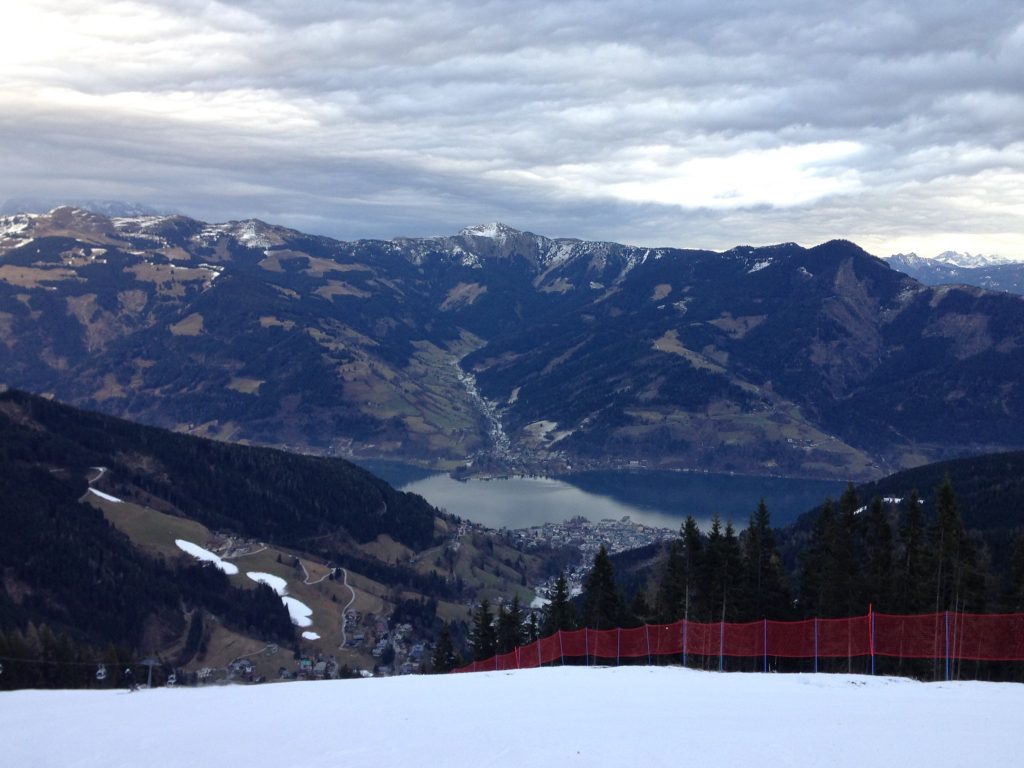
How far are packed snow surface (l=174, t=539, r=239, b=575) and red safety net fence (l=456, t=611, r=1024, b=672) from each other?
62.2 meters

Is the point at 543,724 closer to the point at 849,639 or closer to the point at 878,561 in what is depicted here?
the point at 849,639

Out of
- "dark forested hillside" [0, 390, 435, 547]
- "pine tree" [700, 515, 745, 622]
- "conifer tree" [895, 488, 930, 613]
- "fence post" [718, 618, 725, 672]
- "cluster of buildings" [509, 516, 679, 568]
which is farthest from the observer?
"cluster of buildings" [509, 516, 679, 568]

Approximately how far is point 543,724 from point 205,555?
3213 inches

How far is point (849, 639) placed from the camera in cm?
2883

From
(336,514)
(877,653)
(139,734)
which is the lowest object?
(336,514)

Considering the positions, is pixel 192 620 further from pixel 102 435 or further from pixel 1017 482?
pixel 1017 482

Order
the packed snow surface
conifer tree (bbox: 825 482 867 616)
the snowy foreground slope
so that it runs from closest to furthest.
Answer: the snowy foreground slope
conifer tree (bbox: 825 482 867 616)
the packed snow surface

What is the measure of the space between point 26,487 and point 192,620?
87.8 feet

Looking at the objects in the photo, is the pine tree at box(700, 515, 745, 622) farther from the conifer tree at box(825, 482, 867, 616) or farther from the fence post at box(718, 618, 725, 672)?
the fence post at box(718, 618, 725, 672)

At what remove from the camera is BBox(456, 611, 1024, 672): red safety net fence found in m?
26.6

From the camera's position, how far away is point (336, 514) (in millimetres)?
125125

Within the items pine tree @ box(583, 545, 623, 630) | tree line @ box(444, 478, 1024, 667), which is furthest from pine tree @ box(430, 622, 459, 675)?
pine tree @ box(583, 545, 623, 630)

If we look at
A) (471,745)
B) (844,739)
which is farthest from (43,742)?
(844,739)

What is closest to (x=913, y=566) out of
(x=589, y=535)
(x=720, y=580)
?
(x=720, y=580)
